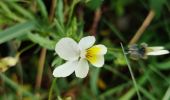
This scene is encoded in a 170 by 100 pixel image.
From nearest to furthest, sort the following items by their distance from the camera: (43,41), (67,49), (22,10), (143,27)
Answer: (67,49) < (43,41) < (22,10) < (143,27)

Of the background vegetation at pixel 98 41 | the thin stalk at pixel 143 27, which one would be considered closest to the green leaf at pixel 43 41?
A: the background vegetation at pixel 98 41

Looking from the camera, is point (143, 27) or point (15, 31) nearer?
point (15, 31)

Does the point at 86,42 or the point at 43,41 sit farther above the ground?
the point at 86,42

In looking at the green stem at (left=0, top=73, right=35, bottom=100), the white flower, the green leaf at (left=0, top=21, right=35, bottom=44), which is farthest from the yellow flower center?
the green stem at (left=0, top=73, right=35, bottom=100)

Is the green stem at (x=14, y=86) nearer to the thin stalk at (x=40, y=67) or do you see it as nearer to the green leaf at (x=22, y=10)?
the thin stalk at (x=40, y=67)

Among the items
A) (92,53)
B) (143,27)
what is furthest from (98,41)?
(92,53)

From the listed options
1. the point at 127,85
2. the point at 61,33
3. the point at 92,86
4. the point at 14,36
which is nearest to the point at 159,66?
the point at 127,85

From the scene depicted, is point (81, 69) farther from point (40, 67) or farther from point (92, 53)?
point (40, 67)

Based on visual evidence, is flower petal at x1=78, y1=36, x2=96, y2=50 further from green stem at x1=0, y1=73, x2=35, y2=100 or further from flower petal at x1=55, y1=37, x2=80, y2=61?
green stem at x1=0, y1=73, x2=35, y2=100
